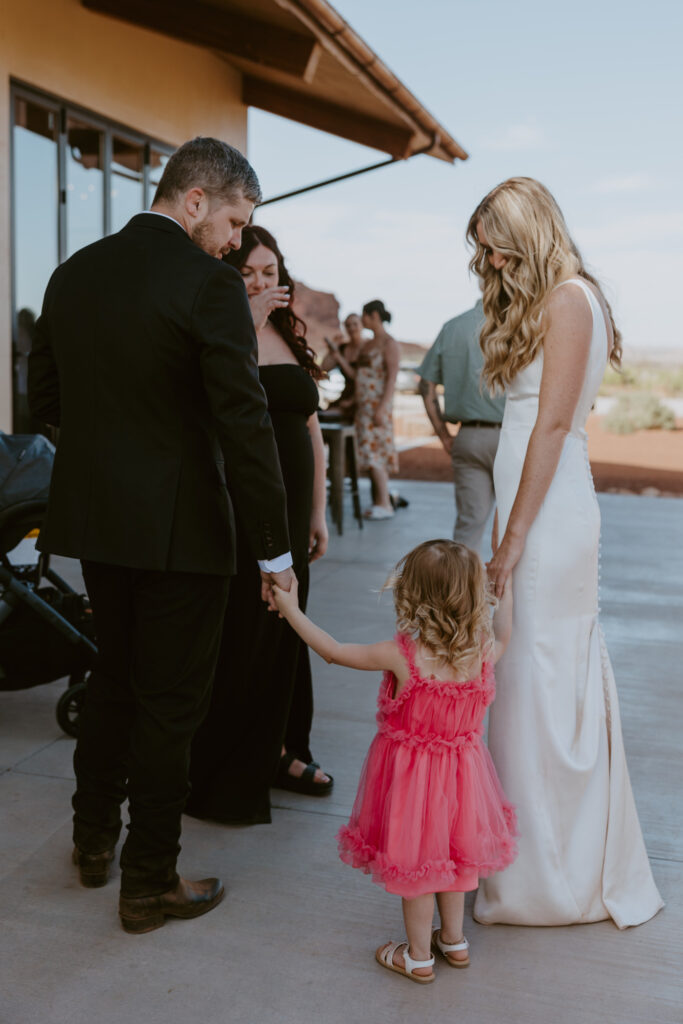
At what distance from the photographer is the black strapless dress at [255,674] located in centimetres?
336

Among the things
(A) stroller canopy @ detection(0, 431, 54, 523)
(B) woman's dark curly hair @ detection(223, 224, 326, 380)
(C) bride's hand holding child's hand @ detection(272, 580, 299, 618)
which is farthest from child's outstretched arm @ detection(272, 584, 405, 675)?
(A) stroller canopy @ detection(0, 431, 54, 523)

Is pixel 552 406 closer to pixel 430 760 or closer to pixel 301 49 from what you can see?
pixel 430 760

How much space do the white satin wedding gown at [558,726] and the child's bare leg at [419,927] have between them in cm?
32

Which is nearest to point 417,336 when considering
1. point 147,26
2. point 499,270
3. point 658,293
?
point 658,293

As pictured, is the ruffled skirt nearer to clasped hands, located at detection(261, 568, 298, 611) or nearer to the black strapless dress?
clasped hands, located at detection(261, 568, 298, 611)

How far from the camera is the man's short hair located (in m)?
2.46

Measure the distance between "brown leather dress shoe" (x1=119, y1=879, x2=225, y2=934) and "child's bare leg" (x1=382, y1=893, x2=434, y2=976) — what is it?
0.57 meters

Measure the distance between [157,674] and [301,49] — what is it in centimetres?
707

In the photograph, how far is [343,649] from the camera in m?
2.56

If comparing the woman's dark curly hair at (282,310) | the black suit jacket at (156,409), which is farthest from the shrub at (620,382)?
the black suit jacket at (156,409)

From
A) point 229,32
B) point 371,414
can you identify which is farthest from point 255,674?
point 371,414

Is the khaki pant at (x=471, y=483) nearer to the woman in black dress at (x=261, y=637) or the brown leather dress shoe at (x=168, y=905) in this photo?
the woman in black dress at (x=261, y=637)

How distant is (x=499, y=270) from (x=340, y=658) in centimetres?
111

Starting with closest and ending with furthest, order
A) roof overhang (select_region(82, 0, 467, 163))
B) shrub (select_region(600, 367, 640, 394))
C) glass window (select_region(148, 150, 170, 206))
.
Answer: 1. roof overhang (select_region(82, 0, 467, 163))
2. glass window (select_region(148, 150, 170, 206))
3. shrub (select_region(600, 367, 640, 394))
